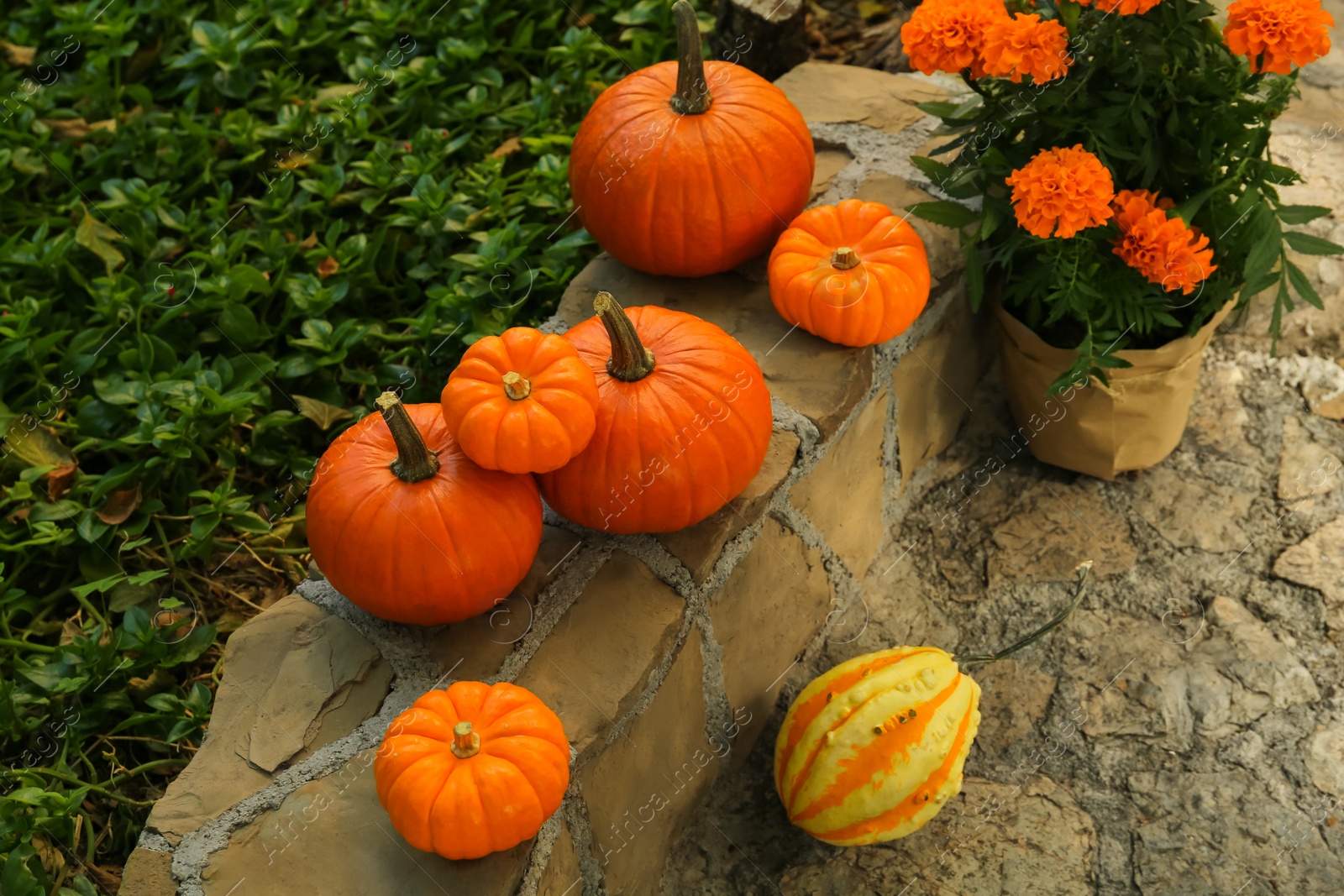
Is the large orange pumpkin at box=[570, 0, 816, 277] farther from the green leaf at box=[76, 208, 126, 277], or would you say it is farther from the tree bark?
the green leaf at box=[76, 208, 126, 277]

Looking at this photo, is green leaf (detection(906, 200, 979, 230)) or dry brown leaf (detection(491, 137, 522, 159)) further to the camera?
dry brown leaf (detection(491, 137, 522, 159))

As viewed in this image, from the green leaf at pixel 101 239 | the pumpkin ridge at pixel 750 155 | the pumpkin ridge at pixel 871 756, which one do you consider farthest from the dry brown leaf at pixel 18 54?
the pumpkin ridge at pixel 871 756

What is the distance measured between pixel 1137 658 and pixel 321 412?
2096 mm

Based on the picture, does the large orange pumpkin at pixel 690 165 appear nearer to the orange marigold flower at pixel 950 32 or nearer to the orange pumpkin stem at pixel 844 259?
the orange pumpkin stem at pixel 844 259

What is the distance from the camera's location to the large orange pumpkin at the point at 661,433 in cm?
201

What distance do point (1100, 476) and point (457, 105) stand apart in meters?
2.21

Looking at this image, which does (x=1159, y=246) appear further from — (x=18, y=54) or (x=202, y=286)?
(x=18, y=54)

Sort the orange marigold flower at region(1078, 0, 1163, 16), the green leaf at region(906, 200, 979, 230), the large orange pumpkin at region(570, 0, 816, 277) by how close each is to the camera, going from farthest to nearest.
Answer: the green leaf at region(906, 200, 979, 230) → the large orange pumpkin at region(570, 0, 816, 277) → the orange marigold flower at region(1078, 0, 1163, 16)

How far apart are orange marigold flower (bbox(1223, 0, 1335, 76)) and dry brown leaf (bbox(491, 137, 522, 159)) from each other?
2045 mm

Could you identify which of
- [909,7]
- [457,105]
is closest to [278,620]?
[457,105]

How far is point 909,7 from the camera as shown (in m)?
3.82

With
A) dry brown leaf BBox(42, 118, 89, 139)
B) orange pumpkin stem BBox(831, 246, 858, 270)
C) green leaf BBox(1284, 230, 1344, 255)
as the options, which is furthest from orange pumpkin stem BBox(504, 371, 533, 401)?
dry brown leaf BBox(42, 118, 89, 139)

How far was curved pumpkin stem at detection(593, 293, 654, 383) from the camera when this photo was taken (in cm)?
195

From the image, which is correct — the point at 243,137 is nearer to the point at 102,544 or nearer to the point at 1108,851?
the point at 102,544
